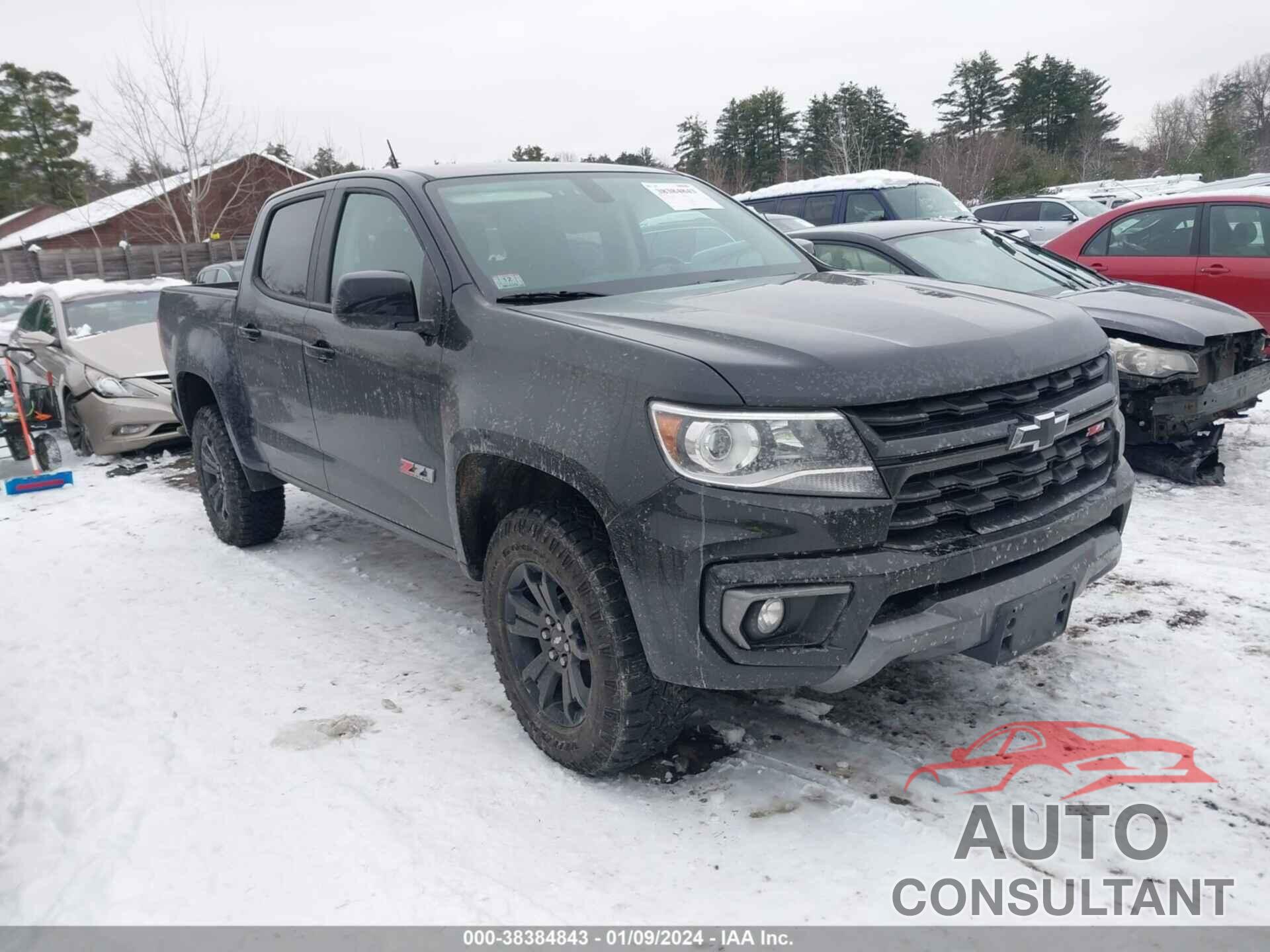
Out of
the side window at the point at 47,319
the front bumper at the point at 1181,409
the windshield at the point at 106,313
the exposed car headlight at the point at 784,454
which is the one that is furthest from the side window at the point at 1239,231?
the side window at the point at 47,319

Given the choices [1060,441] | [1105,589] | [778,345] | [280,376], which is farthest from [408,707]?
[1105,589]

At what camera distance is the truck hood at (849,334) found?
2.54 meters

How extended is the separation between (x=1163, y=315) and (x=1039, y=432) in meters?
3.93

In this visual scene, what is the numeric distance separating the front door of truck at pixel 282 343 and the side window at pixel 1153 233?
6.74 m

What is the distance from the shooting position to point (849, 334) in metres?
2.76

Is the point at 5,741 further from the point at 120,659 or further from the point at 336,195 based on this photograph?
the point at 336,195

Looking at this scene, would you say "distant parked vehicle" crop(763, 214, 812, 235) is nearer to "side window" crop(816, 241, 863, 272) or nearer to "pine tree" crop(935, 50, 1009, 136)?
"side window" crop(816, 241, 863, 272)

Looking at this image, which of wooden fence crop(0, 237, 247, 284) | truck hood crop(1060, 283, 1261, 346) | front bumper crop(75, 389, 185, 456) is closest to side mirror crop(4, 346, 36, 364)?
front bumper crop(75, 389, 185, 456)

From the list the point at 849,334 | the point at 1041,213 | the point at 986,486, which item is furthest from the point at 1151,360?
the point at 1041,213

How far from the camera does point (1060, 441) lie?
117 inches

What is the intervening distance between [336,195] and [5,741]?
8.21 feet

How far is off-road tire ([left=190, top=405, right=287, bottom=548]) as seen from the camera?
18.1 ft

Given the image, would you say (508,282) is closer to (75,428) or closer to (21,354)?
(75,428)

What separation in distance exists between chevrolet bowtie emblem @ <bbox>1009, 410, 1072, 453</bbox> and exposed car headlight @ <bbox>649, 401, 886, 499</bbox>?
482 mm
